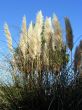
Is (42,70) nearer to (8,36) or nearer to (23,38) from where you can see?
(23,38)

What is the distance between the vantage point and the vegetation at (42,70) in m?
5.14

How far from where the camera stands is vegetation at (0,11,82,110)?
5.14 metres

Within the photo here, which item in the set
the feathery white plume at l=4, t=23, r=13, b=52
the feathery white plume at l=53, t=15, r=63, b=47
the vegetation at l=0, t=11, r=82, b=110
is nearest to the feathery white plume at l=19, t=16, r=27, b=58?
the vegetation at l=0, t=11, r=82, b=110

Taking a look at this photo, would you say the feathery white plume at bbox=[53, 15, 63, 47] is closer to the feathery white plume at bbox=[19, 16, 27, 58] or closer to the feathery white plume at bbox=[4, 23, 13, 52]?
the feathery white plume at bbox=[19, 16, 27, 58]

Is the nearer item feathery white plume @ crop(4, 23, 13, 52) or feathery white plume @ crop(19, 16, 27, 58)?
feathery white plume @ crop(19, 16, 27, 58)

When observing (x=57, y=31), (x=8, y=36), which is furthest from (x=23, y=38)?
(x=57, y=31)

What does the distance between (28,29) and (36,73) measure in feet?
2.34

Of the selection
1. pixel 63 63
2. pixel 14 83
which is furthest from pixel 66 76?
pixel 14 83

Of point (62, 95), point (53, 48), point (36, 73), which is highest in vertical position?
point (53, 48)

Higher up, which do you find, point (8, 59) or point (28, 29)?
point (28, 29)

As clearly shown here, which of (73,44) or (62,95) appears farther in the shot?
(73,44)

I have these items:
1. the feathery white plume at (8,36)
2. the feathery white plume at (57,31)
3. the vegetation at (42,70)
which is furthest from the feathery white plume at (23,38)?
the feathery white plume at (57,31)

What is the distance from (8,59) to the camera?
5.64 metres

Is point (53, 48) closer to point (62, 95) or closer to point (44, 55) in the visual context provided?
point (44, 55)
